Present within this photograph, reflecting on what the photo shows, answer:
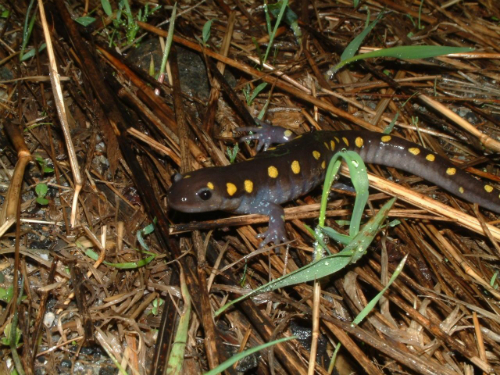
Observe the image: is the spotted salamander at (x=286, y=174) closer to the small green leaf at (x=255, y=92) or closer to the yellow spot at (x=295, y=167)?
the yellow spot at (x=295, y=167)

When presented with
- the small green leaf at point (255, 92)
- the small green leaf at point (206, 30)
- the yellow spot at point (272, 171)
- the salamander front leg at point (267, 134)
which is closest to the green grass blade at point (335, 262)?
the yellow spot at point (272, 171)

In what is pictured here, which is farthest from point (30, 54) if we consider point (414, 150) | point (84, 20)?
point (414, 150)

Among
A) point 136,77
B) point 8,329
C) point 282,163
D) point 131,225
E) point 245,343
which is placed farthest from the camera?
point 136,77

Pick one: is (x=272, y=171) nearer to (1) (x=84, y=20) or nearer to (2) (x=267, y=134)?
(2) (x=267, y=134)

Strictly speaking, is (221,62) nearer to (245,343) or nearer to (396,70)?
(396,70)

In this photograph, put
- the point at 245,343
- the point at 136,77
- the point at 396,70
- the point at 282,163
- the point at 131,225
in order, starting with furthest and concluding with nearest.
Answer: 1. the point at 396,70
2. the point at 136,77
3. the point at 282,163
4. the point at 131,225
5. the point at 245,343

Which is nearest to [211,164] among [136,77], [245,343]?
[136,77]

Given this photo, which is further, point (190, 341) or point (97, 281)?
point (97, 281)

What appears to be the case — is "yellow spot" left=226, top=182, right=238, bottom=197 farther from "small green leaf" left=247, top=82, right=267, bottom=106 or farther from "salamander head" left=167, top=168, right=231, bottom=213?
"small green leaf" left=247, top=82, right=267, bottom=106

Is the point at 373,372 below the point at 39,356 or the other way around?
below
